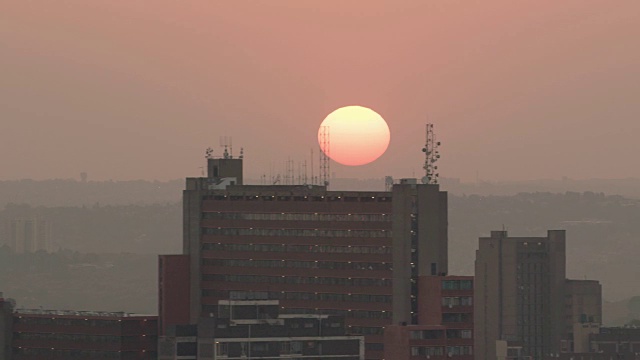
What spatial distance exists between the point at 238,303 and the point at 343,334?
8.58 meters

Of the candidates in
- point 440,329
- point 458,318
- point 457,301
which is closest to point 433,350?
point 440,329

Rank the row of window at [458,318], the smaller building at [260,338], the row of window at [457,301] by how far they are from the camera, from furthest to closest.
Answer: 1. the row of window at [457,301]
2. the row of window at [458,318]
3. the smaller building at [260,338]

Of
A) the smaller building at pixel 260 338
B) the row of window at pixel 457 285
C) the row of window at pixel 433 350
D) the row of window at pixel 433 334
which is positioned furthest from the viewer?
the row of window at pixel 457 285

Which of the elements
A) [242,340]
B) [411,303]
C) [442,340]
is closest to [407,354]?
[442,340]

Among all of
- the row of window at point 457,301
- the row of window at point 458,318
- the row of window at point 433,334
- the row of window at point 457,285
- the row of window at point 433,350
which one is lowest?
the row of window at point 433,350

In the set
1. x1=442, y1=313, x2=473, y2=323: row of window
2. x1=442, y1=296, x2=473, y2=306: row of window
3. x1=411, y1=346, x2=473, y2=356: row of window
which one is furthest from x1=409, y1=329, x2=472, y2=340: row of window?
x1=442, y1=296, x2=473, y2=306: row of window

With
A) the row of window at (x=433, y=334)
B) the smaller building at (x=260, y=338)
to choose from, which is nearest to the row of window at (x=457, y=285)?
the row of window at (x=433, y=334)

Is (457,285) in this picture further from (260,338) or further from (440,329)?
(260,338)

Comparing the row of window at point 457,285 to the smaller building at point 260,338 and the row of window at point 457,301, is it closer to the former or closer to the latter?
the row of window at point 457,301

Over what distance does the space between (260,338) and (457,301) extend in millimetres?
34620

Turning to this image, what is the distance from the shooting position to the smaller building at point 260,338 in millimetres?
157750

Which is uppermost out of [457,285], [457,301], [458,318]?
[457,285]

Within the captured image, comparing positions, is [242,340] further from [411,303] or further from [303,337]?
[411,303]

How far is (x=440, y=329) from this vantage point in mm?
184750
